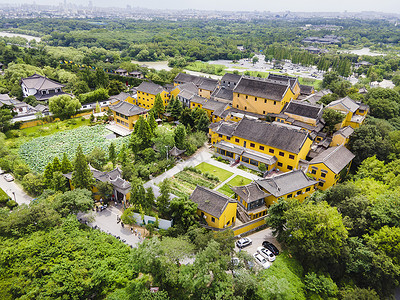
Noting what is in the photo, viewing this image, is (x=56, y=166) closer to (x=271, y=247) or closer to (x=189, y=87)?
(x=271, y=247)

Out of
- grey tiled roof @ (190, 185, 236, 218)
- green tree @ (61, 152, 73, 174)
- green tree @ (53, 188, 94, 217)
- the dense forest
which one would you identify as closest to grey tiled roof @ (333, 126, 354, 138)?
the dense forest

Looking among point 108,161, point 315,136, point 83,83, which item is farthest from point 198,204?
point 83,83

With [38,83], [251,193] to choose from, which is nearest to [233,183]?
[251,193]

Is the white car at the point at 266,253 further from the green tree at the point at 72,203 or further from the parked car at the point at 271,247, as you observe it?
the green tree at the point at 72,203

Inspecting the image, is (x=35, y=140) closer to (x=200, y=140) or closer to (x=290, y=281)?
(x=200, y=140)

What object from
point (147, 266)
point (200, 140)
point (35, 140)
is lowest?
point (35, 140)

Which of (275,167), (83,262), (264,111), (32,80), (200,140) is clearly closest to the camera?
(83,262)
